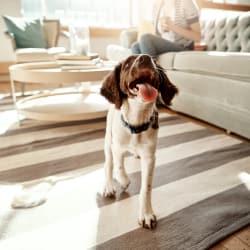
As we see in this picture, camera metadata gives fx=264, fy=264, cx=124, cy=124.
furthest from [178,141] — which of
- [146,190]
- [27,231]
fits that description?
[27,231]

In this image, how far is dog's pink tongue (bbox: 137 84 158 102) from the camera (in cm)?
73

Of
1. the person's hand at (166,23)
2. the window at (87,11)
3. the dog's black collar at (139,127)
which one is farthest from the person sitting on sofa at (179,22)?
the window at (87,11)

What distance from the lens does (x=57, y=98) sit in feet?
7.42

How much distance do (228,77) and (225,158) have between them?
0.52m

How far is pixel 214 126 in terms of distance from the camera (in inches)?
72.8

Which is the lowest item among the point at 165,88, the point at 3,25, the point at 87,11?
the point at 165,88

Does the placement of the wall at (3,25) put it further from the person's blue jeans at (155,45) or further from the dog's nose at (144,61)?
the dog's nose at (144,61)

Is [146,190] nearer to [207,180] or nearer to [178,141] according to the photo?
[207,180]

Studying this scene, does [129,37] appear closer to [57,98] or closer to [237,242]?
[57,98]

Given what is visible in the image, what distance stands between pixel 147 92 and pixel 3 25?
3537mm

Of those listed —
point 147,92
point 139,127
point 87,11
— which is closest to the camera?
point 147,92

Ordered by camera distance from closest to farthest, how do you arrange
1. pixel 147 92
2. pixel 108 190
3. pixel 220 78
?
pixel 147 92, pixel 108 190, pixel 220 78

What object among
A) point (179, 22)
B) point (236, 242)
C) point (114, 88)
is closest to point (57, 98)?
point (179, 22)

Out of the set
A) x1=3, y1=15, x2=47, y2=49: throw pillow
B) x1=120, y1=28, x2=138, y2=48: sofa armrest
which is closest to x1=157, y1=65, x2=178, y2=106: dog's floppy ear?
x1=120, y1=28, x2=138, y2=48: sofa armrest
